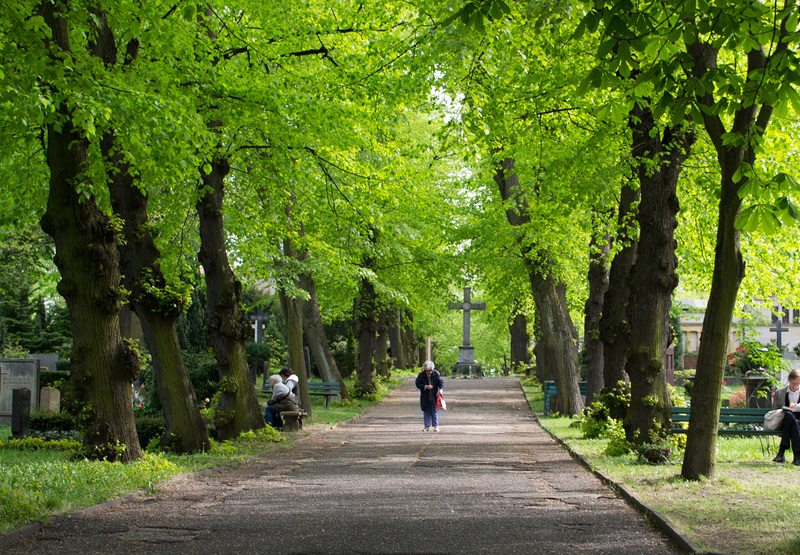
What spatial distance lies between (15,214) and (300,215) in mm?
7370

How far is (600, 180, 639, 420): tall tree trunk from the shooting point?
15258 millimetres

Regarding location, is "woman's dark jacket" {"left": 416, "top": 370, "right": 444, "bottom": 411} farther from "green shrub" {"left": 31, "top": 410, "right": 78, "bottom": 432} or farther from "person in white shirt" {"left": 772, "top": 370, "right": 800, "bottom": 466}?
"person in white shirt" {"left": 772, "top": 370, "right": 800, "bottom": 466}

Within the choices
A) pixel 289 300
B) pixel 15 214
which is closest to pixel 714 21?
pixel 15 214

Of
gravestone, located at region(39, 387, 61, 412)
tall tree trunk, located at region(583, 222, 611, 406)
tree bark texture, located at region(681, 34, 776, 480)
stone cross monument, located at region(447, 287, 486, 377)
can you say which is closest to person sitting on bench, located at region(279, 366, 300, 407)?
gravestone, located at region(39, 387, 61, 412)

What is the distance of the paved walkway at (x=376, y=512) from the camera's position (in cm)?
652

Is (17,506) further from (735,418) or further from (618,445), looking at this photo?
(735,418)

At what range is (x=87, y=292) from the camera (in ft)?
33.9

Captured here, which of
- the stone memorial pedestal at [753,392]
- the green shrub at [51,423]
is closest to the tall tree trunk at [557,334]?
the stone memorial pedestal at [753,392]

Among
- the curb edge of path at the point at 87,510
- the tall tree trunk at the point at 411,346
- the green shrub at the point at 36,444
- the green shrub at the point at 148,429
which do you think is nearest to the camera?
the curb edge of path at the point at 87,510

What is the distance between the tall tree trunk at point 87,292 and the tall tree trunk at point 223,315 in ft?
13.7

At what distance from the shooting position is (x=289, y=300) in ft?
70.3

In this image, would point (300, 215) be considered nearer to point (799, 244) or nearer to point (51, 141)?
point (51, 141)

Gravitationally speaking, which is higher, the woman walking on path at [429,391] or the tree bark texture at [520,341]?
the tree bark texture at [520,341]

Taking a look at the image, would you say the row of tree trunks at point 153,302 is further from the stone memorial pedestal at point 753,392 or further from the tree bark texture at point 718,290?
the stone memorial pedestal at point 753,392
